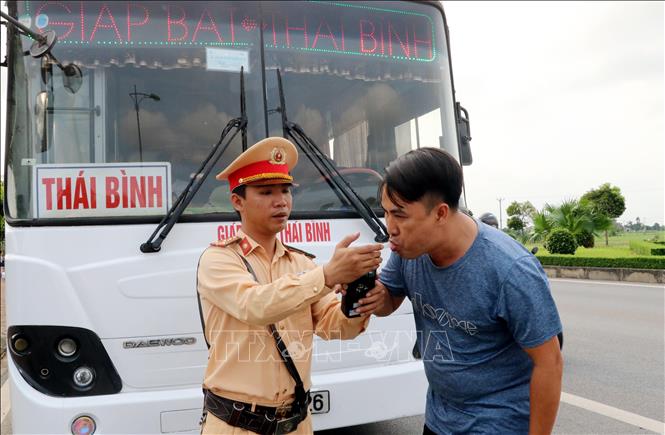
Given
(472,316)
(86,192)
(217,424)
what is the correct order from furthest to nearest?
(86,192)
(217,424)
(472,316)

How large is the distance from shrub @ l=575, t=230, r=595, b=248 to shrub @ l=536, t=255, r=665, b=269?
148 inches

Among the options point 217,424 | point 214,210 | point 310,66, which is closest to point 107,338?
point 214,210

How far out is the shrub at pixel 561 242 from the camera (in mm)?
18797

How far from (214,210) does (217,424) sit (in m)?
1.31

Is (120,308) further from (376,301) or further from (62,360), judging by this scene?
(376,301)

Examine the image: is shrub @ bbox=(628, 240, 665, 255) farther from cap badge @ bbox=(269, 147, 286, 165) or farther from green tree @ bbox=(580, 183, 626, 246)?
green tree @ bbox=(580, 183, 626, 246)

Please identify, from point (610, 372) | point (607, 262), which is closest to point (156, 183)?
point (610, 372)

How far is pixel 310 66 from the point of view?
3.33 m

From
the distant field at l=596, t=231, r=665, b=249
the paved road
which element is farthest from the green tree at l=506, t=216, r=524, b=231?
the paved road

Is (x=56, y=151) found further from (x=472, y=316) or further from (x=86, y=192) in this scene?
(x=472, y=316)

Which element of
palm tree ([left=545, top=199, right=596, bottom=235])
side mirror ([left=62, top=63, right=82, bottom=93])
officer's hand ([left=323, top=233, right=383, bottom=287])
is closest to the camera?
officer's hand ([left=323, top=233, right=383, bottom=287])

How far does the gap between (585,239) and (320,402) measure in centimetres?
2117

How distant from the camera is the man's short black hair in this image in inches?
64.5

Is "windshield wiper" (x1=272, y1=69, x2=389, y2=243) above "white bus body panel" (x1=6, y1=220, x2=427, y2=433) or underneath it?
above
